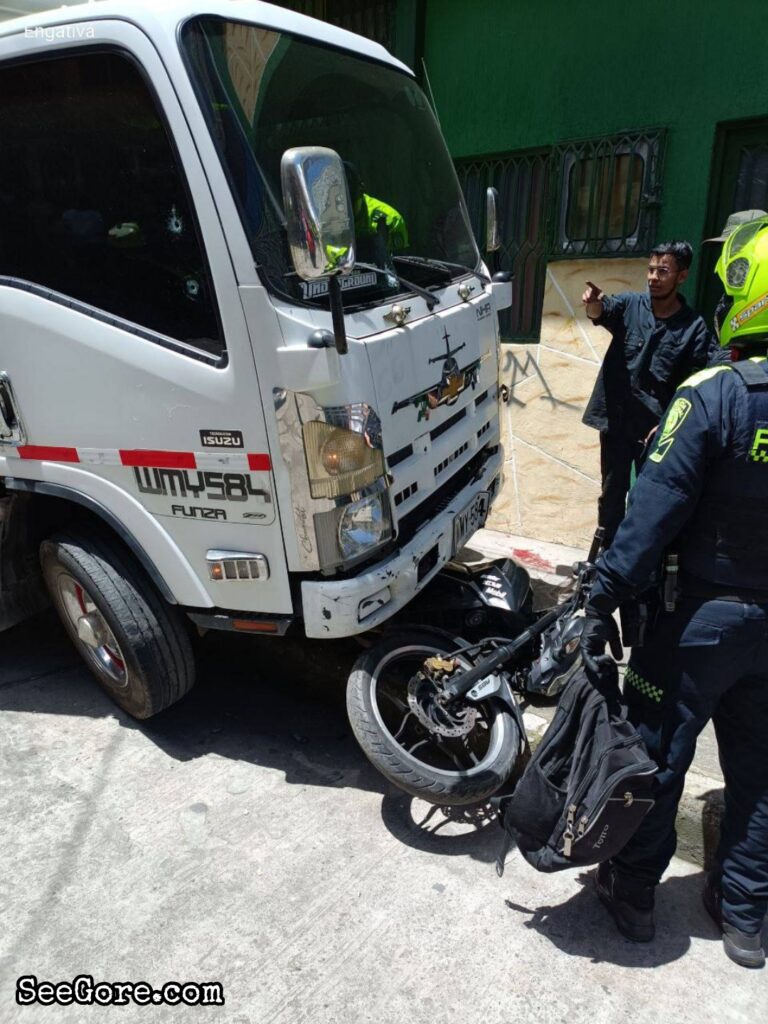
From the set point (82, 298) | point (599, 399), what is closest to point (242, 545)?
point (82, 298)

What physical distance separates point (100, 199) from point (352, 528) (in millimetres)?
1463

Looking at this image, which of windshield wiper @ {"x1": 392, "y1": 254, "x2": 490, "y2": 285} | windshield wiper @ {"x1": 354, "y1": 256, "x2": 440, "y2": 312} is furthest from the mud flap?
windshield wiper @ {"x1": 392, "y1": 254, "x2": 490, "y2": 285}

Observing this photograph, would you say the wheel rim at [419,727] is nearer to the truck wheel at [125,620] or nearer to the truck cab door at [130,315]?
the truck cab door at [130,315]

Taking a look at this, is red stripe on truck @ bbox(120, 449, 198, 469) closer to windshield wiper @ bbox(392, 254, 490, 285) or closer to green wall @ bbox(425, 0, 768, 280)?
windshield wiper @ bbox(392, 254, 490, 285)

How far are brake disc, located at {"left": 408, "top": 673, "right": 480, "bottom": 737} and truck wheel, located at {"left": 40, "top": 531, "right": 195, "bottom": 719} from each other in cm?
95

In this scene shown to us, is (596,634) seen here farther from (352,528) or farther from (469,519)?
(469,519)

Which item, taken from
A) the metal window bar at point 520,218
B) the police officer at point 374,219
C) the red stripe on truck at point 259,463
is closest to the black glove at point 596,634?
the red stripe on truck at point 259,463

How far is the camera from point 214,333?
240 centimetres

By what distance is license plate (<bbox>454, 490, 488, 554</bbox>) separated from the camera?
3.13 meters

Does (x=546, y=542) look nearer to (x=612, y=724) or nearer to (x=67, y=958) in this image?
(x=612, y=724)

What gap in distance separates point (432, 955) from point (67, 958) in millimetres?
1064

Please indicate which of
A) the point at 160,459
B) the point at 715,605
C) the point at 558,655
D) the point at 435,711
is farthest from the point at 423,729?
the point at 160,459

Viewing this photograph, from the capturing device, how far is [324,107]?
9.11 ft

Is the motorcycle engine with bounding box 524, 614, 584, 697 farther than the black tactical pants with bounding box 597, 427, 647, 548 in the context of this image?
No
